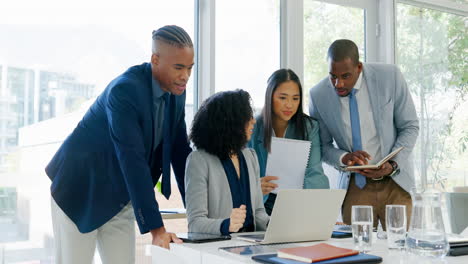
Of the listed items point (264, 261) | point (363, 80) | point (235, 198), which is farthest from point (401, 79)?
point (264, 261)

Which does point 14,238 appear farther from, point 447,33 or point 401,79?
point 447,33

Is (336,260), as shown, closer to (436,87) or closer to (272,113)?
(272,113)

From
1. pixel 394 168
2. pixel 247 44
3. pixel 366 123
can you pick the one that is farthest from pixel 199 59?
pixel 394 168

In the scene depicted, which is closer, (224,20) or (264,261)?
(264,261)

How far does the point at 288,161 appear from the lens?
8.64 feet

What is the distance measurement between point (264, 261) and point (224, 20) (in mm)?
2380

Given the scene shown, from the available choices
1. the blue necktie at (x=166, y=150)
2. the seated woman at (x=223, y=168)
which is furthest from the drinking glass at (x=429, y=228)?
the blue necktie at (x=166, y=150)

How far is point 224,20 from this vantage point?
135 inches

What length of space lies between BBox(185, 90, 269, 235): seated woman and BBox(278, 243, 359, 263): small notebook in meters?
0.59

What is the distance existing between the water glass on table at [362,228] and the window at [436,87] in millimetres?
2898

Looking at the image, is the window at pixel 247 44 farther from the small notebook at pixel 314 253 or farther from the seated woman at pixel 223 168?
the small notebook at pixel 314 253

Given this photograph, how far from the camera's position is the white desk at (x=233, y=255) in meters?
1.34

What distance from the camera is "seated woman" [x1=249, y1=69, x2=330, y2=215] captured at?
2686mm

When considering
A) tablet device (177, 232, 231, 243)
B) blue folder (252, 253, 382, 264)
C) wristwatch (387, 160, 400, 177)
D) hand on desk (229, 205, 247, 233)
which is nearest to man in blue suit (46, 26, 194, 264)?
tablet device (177, 232, 231, 243)
